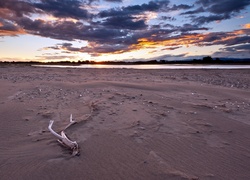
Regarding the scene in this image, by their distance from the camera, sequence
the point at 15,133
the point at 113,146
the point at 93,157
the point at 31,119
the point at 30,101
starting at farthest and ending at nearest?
1. the point at 30,101
2. the point at 31,119
3. the point at 15,133
4. the point at 113,146
5. the point at 93,157

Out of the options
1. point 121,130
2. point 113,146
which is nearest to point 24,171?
point 113,146

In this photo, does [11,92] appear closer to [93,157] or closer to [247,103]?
[93,157]

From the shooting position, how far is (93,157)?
3785 millimetres

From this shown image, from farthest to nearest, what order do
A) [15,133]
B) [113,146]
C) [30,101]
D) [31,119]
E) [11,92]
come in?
[11,92], [30,101], [31,119], [15,133], [113,146]

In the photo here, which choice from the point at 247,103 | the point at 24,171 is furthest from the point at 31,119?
the point at 247,103

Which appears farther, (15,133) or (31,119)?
(31,119)

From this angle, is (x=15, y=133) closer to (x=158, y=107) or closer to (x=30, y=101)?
(x=30, y=101)

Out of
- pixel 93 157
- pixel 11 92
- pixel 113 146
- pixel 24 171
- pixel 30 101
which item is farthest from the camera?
pixel 11 92

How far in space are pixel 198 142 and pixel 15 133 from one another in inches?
149

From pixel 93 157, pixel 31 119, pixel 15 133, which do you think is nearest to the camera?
pixel 93 157

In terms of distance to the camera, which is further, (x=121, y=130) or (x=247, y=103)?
(x=247, y=103)

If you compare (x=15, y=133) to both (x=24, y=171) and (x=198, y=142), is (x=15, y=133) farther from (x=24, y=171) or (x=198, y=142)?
(x=198, y=142)

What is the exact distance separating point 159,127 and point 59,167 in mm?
2484

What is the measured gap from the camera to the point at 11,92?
9.38 m
